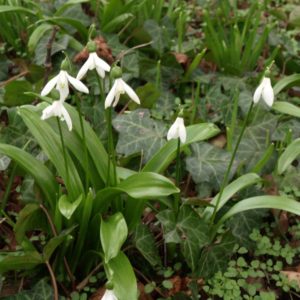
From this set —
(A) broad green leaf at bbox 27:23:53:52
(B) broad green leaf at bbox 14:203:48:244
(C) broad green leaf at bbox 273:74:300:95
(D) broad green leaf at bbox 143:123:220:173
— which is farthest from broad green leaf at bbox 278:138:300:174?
(A) broad green leaf at bbox 27:23:53:52

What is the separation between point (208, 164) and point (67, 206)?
73 cm

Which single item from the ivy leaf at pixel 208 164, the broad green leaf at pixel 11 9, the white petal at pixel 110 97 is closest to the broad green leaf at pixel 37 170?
the white petal at pixel 110 97

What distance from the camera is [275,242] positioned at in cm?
233

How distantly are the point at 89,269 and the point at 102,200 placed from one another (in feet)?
1.19

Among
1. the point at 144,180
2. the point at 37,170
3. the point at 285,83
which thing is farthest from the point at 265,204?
the point at 285,83

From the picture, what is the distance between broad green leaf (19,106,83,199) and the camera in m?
2.04

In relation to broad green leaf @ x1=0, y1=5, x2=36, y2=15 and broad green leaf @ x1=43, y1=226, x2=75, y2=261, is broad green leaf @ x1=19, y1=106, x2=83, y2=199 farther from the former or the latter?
broad green leaf @ x1=0, y1=5, x2=36, y2=15

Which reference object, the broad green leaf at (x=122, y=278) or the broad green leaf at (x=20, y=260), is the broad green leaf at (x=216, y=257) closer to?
the broad green leaf at (x=122, y=278)

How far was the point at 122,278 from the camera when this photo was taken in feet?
6.13

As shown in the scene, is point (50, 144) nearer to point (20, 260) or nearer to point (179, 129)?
point (20, 260)

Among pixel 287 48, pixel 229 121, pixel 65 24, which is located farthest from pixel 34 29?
pixel 287 48

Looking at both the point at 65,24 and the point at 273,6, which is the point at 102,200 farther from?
the point at 273,6

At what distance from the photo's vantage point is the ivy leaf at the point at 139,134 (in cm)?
238

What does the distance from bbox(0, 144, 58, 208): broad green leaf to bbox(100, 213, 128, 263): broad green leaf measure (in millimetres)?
248
